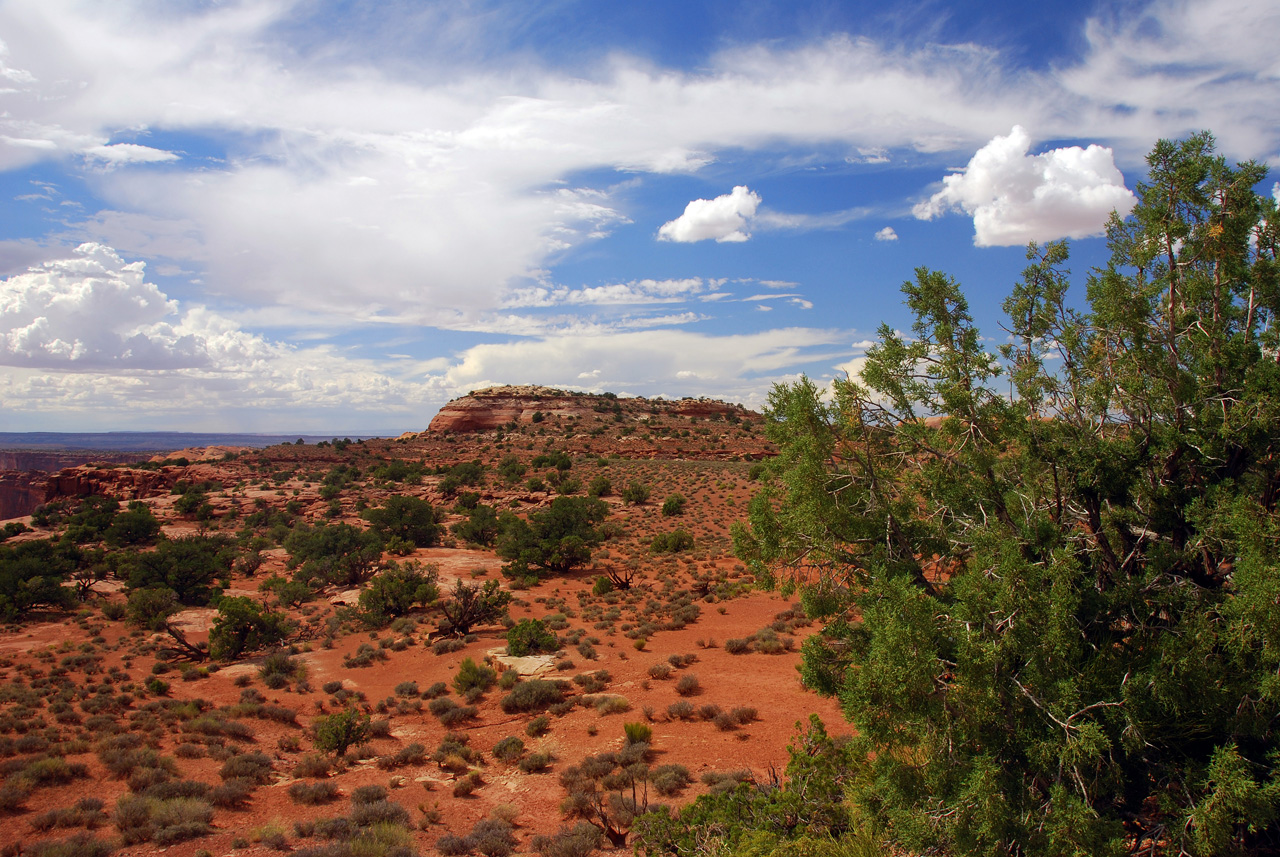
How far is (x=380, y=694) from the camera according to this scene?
1482 centimetres

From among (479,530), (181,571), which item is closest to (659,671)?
(479,530)

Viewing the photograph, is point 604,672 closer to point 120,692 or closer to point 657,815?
point 657,815

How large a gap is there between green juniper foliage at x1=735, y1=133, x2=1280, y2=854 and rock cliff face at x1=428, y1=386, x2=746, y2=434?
74185mm

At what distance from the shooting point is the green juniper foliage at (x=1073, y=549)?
4.89m

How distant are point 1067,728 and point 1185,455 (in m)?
3.10

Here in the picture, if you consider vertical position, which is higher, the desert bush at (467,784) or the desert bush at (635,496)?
the desert bush at (635,496)

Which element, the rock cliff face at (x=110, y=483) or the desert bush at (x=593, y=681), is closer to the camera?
the desert bush at (x=593, y=681)

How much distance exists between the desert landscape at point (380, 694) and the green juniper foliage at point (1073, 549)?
5.70 ft

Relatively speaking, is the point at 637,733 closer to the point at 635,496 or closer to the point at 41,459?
the point at 635,496

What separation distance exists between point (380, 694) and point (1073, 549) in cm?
1490

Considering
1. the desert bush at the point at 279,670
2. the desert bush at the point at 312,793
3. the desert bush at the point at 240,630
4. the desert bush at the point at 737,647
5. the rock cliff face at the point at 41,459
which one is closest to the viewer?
the desert bush at the point at 312,793

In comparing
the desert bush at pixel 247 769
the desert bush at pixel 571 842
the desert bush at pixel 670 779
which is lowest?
the desert bush at pixel 247 769

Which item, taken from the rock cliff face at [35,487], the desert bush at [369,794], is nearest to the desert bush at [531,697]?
the desert bush at [369,794]

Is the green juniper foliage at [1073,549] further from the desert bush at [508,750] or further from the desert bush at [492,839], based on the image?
the desert bush at [508,750]
